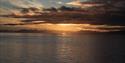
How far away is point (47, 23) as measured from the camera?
4247cm

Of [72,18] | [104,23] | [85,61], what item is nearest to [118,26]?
[104,23]

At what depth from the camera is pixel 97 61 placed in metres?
35.2

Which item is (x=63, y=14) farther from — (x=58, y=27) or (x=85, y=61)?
(x=85, y=61)

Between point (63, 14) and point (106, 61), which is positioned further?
point (63, 14)

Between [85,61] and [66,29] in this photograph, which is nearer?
[85,61]

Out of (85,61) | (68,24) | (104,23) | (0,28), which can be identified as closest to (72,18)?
(68,24)

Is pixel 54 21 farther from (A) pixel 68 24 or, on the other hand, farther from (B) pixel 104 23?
(B) pixel 104 23

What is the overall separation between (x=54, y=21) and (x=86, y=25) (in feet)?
10.3

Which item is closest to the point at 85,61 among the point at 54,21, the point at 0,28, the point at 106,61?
the point at 106,61

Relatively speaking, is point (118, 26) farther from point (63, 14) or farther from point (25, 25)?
point (25, 25)

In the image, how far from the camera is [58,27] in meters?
43.6

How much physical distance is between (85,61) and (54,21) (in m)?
9.89

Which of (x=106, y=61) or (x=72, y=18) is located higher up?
(x=72, y=18)

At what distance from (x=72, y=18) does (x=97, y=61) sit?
354 inches
